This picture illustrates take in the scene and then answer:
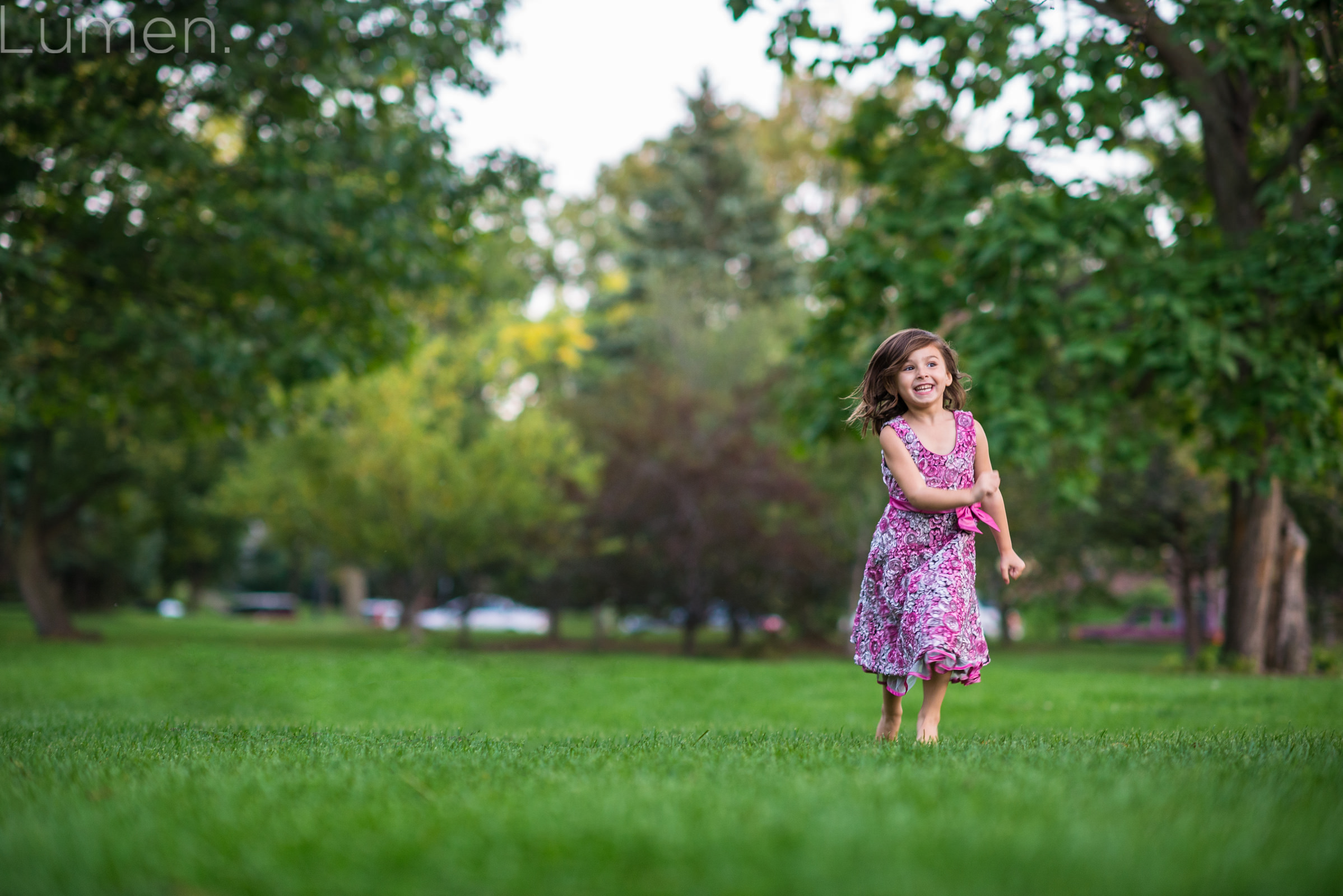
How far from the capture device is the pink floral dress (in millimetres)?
4668

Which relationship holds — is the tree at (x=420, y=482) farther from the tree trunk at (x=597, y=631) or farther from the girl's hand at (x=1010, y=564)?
the girl's hand at (x=1010, y=564)

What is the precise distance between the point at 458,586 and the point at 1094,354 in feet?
79.2

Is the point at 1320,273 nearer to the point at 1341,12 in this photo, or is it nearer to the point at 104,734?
the point at 1341,12

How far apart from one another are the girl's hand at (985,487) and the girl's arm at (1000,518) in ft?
0.15

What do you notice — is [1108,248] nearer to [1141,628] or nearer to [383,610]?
[1141,628]

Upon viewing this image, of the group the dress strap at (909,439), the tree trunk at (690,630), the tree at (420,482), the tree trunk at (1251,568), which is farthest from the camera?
the tree trunk at (690,630)

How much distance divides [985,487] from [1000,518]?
34 cm

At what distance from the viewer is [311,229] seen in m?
12.0

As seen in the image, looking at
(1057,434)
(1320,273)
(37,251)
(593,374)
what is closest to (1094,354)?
(1057,434)

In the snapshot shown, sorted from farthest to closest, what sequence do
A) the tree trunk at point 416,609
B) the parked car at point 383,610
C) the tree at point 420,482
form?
the parked car at point 383,610, the tree trunk at point 416,609, the tree at point 420,482

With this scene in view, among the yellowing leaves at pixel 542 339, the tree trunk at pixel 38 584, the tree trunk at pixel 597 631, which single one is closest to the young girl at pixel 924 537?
the tree trunk at pixel 597 631

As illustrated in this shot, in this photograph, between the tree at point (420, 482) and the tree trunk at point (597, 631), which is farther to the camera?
the tree trunk at point (597, 631)

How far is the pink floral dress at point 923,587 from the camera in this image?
4668mm

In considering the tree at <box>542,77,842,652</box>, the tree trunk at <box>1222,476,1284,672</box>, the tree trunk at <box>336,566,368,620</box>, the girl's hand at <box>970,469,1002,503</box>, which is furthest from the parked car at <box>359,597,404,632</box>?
the girl's hand at <box>970,469,1002,503</box>
